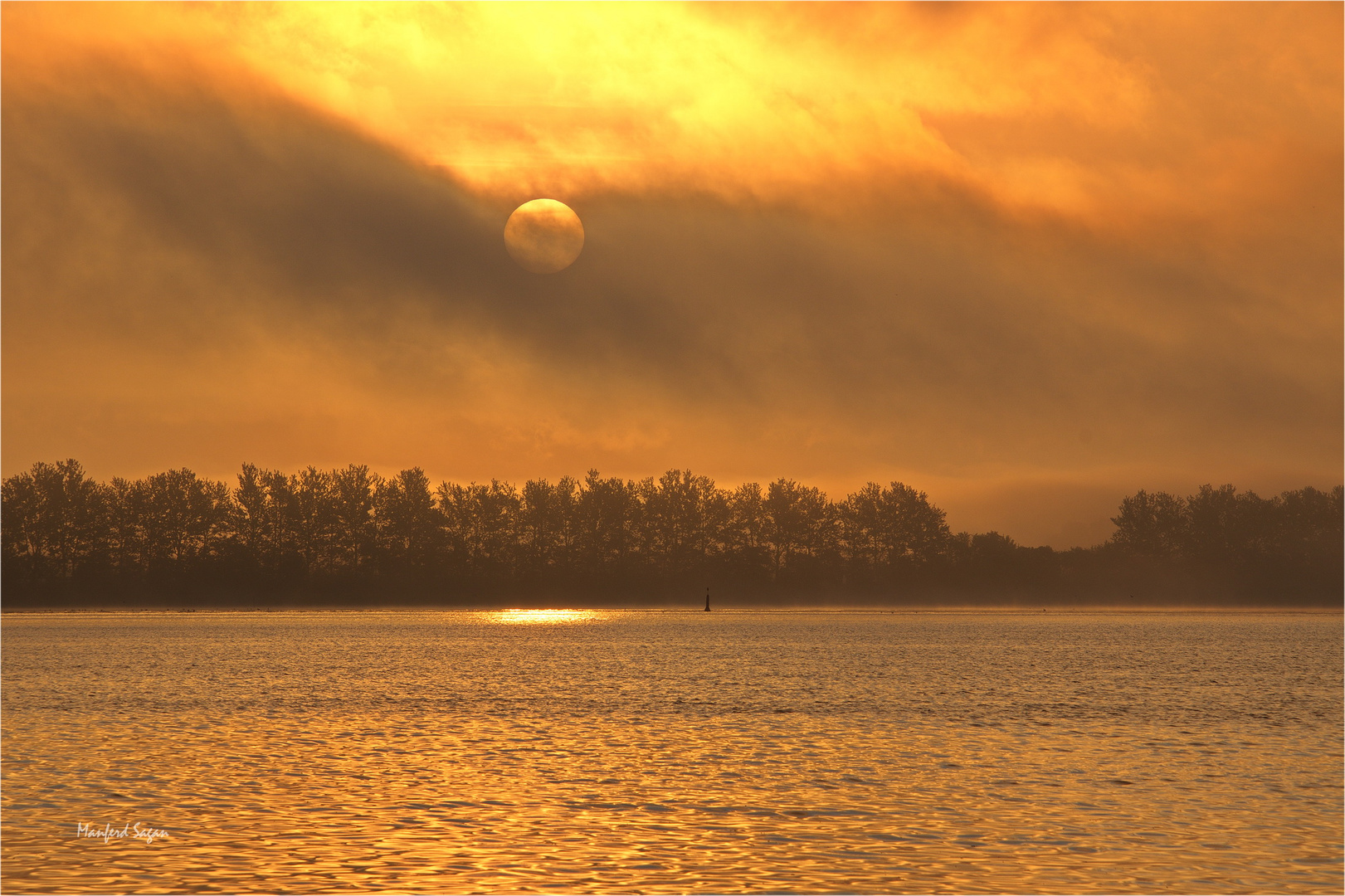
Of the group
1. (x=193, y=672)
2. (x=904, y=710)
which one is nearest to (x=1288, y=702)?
(x=904, y=710)

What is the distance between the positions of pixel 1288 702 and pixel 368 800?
4992 cm

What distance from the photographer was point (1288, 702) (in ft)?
217

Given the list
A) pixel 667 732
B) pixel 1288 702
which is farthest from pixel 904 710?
pixel 1288 702

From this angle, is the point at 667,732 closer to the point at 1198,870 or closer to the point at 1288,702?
the point at 1198,870

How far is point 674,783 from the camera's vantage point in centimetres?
3816

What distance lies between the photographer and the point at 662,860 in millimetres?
27672

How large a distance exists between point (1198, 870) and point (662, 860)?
10930 millimetres

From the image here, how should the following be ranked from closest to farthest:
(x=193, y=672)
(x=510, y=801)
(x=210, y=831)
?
(x=210, y=831)
(x=510, y=801)
(x=193, y=672)

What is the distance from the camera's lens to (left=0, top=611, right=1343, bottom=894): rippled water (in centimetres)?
2678

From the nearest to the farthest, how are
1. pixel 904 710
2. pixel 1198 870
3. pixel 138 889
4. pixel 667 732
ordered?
pixel 138 889 → pixel 1198 870 → pixel 667 732 → pixel 904 710

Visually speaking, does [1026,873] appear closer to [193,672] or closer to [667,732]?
[667,732]

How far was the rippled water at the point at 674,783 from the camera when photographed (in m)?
26.8

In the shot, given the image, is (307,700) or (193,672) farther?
(193,672)

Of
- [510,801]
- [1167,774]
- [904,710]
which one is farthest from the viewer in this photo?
[904,710]
